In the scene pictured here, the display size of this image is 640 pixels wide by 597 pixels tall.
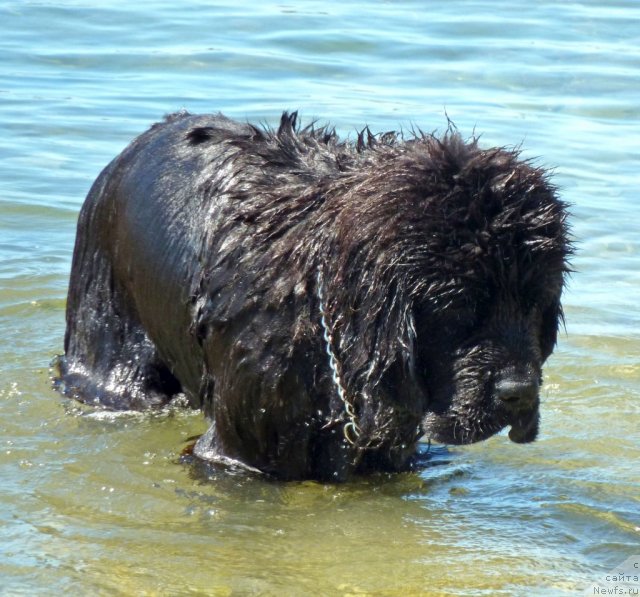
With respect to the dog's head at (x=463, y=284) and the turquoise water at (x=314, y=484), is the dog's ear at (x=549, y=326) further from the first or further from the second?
the turquoise water at (x=314, y=484)

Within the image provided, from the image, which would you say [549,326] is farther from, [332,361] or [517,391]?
[332,361]

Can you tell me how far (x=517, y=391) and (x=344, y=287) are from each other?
2.26 ft

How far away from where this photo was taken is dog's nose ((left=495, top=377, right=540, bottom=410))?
14.4ft

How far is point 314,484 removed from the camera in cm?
499

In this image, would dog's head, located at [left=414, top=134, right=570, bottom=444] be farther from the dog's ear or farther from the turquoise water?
the turquoise water

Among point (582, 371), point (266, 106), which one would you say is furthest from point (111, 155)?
point (582, 371)

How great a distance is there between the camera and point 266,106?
12.0m

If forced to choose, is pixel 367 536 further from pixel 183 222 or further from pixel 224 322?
pixel 183 222

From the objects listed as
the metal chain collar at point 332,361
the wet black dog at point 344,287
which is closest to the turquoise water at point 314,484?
the wet black dog at point 344,287

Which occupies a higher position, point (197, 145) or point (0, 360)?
point (197, 145)

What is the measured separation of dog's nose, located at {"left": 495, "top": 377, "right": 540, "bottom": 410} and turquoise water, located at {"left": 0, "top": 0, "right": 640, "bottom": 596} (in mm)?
613

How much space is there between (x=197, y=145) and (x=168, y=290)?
63cm

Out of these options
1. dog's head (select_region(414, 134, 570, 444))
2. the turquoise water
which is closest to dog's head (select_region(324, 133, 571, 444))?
dog's head (select_region(414, 134, 570, 444))

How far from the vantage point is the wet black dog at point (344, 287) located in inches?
172
